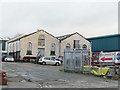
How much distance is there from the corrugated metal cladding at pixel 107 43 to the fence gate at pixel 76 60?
121 feet

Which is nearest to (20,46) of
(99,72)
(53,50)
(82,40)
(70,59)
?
(53,50)

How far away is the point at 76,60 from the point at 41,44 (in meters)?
32.7

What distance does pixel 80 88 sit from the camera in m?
11.9

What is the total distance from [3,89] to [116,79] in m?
9.61

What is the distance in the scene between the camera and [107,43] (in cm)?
5853

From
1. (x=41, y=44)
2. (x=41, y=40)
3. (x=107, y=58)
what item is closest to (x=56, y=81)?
(x=107, y=58)

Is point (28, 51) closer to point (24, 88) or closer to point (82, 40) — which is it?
point (82, 40)

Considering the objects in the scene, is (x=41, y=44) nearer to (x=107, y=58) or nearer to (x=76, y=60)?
(x=76, y=60)

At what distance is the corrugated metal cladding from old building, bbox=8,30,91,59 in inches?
242

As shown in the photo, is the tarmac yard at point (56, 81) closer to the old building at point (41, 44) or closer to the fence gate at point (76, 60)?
the fence gate at point (76, 60)

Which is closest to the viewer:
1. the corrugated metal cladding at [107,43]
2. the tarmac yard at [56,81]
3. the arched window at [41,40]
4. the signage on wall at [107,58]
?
the tarmac yard at [56,81]

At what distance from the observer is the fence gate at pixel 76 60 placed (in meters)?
19.5

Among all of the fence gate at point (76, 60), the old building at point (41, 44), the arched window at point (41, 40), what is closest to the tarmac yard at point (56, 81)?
the fence gate at point (76, 60)

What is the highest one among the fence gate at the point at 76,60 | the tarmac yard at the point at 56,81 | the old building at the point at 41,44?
the old building at the point at 41,44
